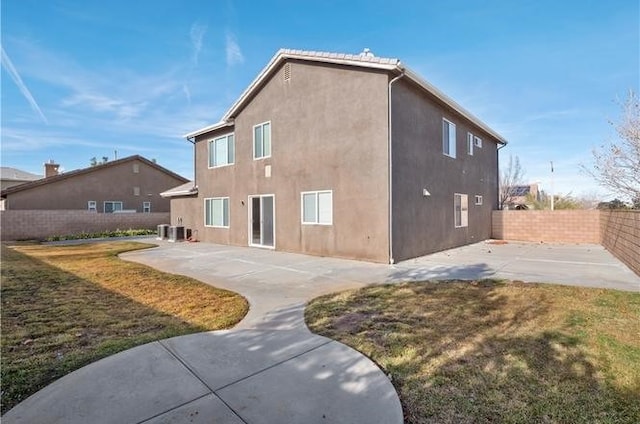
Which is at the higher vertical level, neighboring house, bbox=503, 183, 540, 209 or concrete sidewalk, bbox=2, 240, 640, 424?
neighboring house, bbox=503, 183, 540, 209

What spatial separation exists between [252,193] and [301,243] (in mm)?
3485

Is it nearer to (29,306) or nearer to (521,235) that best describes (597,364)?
(29,306)

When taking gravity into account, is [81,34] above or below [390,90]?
above

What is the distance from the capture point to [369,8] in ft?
39.9

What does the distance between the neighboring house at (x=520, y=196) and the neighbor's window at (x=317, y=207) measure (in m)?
21.8

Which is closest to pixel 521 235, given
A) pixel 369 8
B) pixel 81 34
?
pixel 369 8

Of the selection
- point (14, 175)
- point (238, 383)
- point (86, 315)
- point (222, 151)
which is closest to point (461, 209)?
point (222, 151)

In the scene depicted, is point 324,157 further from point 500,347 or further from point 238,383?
point 238,383

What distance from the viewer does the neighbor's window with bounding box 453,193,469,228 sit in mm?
14016

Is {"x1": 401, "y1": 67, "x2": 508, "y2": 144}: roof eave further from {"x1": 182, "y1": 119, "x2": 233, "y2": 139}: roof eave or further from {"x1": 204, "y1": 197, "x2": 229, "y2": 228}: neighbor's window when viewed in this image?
{"x1": 204, "y1": 197, "x2": 229, "y2": 228}: neighbor's window

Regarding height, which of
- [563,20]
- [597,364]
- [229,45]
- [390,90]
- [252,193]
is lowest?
[597,364]

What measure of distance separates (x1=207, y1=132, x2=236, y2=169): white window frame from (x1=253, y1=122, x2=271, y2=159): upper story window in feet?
5.41

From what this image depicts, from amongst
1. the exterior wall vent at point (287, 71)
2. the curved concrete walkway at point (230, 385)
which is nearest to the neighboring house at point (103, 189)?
the exterior wall vent at point (287, 71)

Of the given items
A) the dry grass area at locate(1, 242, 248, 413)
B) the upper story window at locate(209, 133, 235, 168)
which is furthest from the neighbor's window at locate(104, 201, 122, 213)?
the dry grass area at locate(1, 242, 248, 413)
